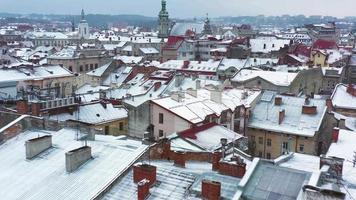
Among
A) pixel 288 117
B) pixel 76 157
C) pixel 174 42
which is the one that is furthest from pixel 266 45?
pixel 76 157

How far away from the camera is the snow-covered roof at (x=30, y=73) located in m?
60.7

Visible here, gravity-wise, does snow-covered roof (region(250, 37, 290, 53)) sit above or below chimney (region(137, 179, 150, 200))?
above

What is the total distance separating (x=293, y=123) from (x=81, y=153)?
26.4 meters

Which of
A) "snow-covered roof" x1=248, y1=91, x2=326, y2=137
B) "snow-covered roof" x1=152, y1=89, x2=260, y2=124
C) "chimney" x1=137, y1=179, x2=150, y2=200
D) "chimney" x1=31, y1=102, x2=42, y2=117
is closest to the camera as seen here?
"chimney" x1=137, y1=179, x2=150, y2=200

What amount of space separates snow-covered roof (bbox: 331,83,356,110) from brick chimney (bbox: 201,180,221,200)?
3842 centimetres

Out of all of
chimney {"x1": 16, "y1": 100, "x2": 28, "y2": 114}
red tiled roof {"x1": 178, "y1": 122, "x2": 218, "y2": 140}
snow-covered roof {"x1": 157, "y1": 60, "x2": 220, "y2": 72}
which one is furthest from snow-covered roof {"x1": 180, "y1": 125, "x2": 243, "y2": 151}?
snow-covered roof {"x1": 157, "y1": 60, "x2": 220, "y2": 72}

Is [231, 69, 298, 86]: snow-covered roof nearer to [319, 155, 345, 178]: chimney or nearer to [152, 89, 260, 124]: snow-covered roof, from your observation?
[152, 89, 260, 124]: snow-covered roof

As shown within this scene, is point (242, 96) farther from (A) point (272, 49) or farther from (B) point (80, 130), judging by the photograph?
(A) point (272, 49)

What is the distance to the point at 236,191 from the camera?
61.3 feet

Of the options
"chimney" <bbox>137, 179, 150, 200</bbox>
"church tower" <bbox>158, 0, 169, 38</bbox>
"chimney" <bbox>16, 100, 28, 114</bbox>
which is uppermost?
"church tower" <bbox>158, 0, 169, 38</bbox>

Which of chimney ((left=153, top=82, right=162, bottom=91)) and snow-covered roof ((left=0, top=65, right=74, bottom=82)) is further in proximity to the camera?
snow-covered roof ((left=0, top=65, right=74, bottom=82))

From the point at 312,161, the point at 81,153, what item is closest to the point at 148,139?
the point at 81,153

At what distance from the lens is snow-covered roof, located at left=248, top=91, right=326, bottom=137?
42.5m

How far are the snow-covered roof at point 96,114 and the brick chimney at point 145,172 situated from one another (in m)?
19.9
